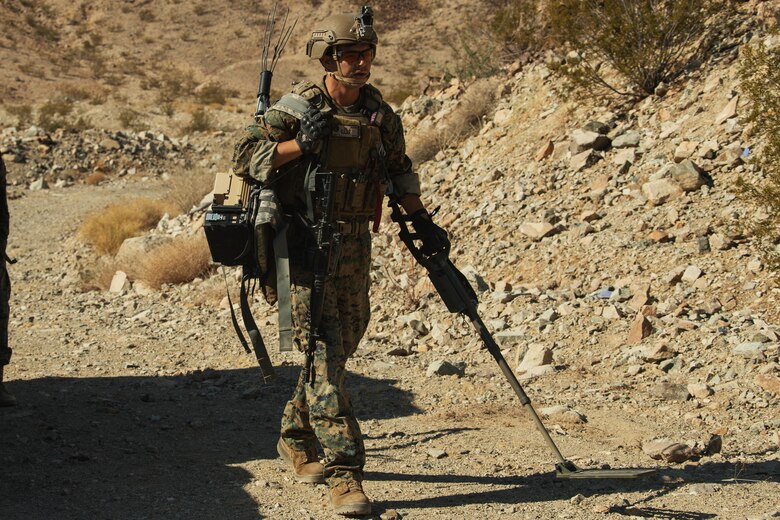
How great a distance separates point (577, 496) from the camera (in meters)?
Result: 4.03

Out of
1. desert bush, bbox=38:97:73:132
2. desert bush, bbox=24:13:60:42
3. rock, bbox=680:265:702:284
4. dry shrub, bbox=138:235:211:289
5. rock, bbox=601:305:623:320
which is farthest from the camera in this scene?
desert bush, bbox=24:13:60:42

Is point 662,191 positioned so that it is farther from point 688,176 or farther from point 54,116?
point 54,116

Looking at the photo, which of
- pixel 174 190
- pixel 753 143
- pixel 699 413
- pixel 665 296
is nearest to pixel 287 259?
pixel 699 413

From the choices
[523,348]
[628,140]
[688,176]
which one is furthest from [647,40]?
[523,348]

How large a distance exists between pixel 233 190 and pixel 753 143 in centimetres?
512

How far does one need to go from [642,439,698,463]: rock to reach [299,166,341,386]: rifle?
5.95 feet

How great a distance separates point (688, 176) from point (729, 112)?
0.93m

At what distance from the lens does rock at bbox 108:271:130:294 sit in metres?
9.69

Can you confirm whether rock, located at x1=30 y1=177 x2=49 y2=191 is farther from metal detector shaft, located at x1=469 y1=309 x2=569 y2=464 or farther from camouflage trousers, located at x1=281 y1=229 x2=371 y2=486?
metal detector shaft, located at x1=469 y1=309 x2=569 y2=464

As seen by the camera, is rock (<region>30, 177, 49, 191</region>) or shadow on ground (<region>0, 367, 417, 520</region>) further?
rock (<region>30, 177, 49, 191</region>)

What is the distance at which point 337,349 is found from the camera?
3936 millimetres

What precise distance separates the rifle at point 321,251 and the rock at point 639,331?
302cm

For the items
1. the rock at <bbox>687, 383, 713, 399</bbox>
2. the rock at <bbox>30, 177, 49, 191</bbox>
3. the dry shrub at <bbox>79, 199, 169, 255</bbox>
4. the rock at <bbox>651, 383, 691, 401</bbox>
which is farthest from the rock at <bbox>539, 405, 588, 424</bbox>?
the rock at <bbox>30, 177, 49, 191</bbox>

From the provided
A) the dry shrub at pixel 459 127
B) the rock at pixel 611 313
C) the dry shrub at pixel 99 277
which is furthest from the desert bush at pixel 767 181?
the dry shrub at pixel 99 277
